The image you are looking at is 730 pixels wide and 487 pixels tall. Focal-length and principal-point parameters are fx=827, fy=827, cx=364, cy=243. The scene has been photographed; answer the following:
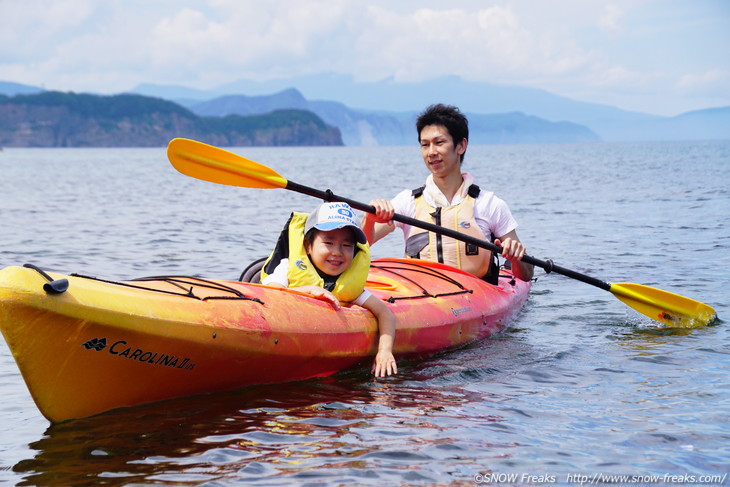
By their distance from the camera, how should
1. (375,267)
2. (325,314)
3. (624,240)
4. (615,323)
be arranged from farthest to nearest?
(624,240)
(615,323)
(375,267)
(325,314)

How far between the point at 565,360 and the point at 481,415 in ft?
5.12

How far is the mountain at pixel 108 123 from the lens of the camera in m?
141

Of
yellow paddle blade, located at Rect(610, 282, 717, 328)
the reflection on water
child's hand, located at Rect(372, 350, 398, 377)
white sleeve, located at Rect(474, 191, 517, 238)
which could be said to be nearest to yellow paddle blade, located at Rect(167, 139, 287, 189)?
white sleeve, located at Rect(474, 191, 517, 238)

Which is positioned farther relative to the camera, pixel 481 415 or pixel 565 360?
pixel 565 360

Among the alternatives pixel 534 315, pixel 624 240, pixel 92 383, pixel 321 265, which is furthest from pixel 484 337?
pixel 624 240

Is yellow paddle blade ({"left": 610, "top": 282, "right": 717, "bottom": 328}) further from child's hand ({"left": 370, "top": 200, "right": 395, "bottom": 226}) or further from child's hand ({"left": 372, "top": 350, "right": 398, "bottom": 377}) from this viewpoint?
child's hand ({"left": 372, "top": 350, "right": 398, "bottom": 377})

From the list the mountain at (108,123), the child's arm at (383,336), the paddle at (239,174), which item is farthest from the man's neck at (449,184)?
the mountain at (108,123)

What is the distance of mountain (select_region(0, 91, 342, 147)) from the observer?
141m

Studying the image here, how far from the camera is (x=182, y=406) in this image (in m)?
4.50

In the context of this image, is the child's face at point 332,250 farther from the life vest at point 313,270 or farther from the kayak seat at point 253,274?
the kayak seat at point 253,274

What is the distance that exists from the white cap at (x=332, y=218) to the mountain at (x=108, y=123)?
448ft

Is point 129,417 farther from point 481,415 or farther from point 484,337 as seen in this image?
point 484,337

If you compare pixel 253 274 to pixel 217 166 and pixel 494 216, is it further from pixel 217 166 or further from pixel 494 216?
pixel 494 216

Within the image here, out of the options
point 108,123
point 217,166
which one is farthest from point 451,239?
point 108,123
